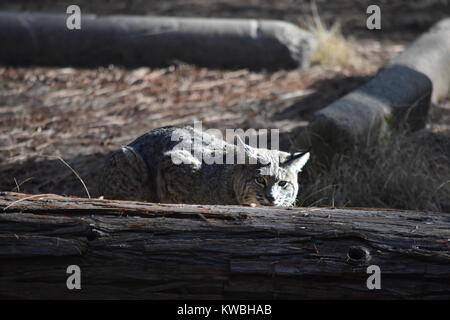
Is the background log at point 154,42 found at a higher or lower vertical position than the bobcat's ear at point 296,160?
higher

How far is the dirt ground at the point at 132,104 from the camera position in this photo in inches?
320

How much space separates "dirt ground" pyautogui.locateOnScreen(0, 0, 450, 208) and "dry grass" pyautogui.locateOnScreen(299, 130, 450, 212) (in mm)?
815

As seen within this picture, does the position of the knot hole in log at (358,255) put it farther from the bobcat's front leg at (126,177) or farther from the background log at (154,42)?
the background log at (154,42)

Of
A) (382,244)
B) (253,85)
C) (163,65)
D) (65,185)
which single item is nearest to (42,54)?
(163,65)

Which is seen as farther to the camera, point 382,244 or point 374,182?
point 374,182

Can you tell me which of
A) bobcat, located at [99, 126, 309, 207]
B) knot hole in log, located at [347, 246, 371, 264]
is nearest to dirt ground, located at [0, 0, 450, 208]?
bobcat, located at [99, 126, 309, 207]

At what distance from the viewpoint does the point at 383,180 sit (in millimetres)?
7172

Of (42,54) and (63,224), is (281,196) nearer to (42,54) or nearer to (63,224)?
(63,224)

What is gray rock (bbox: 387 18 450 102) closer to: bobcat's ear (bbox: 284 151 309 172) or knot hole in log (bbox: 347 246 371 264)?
bobcat's ear (bbox: 284 151 309 172)

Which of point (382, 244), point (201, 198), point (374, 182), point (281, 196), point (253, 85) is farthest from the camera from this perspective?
point (253, 85)

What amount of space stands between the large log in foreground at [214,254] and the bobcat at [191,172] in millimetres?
1470

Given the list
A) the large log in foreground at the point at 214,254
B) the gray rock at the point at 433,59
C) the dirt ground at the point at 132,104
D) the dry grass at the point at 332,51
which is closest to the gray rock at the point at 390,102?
the gray rock at the point at 433,59

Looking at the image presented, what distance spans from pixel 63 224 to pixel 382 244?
6.03 ft

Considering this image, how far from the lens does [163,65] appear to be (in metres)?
11.1
